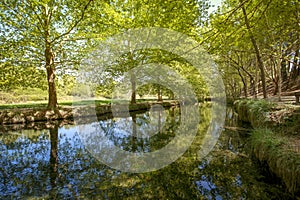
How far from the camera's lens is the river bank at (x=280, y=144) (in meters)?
3.35

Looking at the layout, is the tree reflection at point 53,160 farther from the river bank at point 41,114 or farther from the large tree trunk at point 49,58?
the large tree trunk at point 49,58

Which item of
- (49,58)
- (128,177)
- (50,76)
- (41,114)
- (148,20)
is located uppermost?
(148,20)

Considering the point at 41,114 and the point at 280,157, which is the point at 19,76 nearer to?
the point at 41,114

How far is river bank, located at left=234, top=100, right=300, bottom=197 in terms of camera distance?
3354mm

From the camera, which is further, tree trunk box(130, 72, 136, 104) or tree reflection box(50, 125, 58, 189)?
tree trunk box(130, 72, 136, 104)

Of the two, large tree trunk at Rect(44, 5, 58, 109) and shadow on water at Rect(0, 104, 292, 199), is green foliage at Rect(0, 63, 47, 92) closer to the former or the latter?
large tree trunk at Rect(44, 5, 58, 109)

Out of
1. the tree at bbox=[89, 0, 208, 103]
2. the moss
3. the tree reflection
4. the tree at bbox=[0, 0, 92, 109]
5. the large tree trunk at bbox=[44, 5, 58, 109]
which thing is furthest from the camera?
the large tree trunk at bbox=[44, 5, 58, 109]

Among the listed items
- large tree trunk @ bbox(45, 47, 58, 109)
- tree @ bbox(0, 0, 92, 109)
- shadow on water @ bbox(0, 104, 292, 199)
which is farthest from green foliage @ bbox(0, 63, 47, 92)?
shadow on water @ bbox(0, 104, 292, 199)

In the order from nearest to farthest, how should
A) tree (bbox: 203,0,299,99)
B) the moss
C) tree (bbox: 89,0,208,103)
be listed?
the moss → tree (bbox: 203,0,299,99) → tree (bbox: 89,0,208,103)

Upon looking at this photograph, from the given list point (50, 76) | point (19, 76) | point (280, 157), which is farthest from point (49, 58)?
point (280, 157)

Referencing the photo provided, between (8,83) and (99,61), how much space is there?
6648mm

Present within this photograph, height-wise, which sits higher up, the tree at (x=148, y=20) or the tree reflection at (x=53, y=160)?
the tree at (x=148, y=20)

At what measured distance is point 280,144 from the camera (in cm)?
426

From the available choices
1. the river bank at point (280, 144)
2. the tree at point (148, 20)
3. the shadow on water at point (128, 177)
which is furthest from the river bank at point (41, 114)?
the river bank at point (280, 144)
